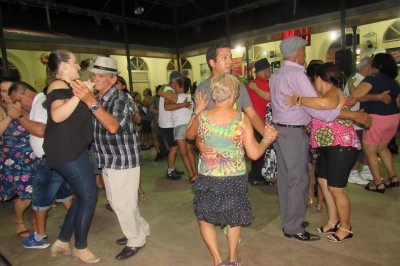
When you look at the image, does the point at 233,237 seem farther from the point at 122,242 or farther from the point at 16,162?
the point at 16,162

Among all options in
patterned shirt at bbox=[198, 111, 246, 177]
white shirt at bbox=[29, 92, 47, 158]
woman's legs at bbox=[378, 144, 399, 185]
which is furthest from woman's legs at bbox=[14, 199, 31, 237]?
woman's legs at bbox=[378, 144, 399, 185]

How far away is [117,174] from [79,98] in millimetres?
714

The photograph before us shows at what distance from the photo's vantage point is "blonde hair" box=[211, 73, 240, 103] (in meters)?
2.03

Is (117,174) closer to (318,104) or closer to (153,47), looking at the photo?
(318,104)

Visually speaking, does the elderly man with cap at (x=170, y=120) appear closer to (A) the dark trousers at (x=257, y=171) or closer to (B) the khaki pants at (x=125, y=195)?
(A) the dark trousers at (x=257, y=171)

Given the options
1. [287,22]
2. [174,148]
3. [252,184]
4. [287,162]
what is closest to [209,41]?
[287,22]

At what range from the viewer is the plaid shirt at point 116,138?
94.1 inches

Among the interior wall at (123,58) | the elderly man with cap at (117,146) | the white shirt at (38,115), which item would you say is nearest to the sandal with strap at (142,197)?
the elderly man with cap at (117,146)

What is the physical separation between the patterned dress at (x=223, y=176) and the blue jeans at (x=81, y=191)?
91 cm

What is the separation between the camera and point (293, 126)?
103 inches

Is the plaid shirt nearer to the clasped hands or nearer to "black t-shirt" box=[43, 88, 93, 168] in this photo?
"black t-shirt" box=[43, 88, 93, 168]

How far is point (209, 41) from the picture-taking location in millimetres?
9734

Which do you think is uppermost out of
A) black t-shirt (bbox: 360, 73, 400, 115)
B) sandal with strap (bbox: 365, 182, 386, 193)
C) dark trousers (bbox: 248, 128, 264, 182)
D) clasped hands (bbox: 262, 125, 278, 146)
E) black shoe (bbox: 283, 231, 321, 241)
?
black t-shirt (bbox: 360, 73, 400, 115)

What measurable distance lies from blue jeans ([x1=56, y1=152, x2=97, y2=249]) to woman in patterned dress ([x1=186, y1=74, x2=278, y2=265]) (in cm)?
88
